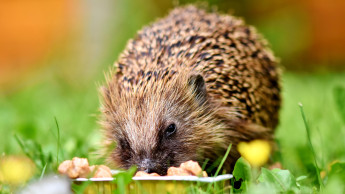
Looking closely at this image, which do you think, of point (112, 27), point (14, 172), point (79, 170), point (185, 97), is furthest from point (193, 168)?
point (112, 27)

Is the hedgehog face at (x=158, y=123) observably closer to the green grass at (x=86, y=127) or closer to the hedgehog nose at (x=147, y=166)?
the hedgehog nose at (x=147, y=166)

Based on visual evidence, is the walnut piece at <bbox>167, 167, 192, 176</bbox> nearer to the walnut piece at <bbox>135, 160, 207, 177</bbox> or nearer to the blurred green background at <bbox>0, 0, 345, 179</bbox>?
the walnut piece at <bbox>135, 160, 207, 177</bbox>

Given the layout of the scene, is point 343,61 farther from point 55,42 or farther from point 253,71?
point 253,71

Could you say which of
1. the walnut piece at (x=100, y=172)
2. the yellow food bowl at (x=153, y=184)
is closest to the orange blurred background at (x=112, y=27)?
the walnut piece at (x=100, y=172)

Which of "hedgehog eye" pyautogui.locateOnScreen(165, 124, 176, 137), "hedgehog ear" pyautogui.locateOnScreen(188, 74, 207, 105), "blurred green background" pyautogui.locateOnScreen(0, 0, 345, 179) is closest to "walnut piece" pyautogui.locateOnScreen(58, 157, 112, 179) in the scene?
"hedgehog eye" pyautogui.locateOnScreen(165, 124, 176, 137)

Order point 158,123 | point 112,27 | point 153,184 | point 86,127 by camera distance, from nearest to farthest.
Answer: point 153,184, point 158,123, point 86,127, point 112,27

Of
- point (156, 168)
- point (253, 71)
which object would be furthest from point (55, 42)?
point (156, 168)

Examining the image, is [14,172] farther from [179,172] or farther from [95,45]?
[95,45]

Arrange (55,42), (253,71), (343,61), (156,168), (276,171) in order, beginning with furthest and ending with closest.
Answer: (343,61)
(55,42)
(253,71)
(156,168)
(276,171)
